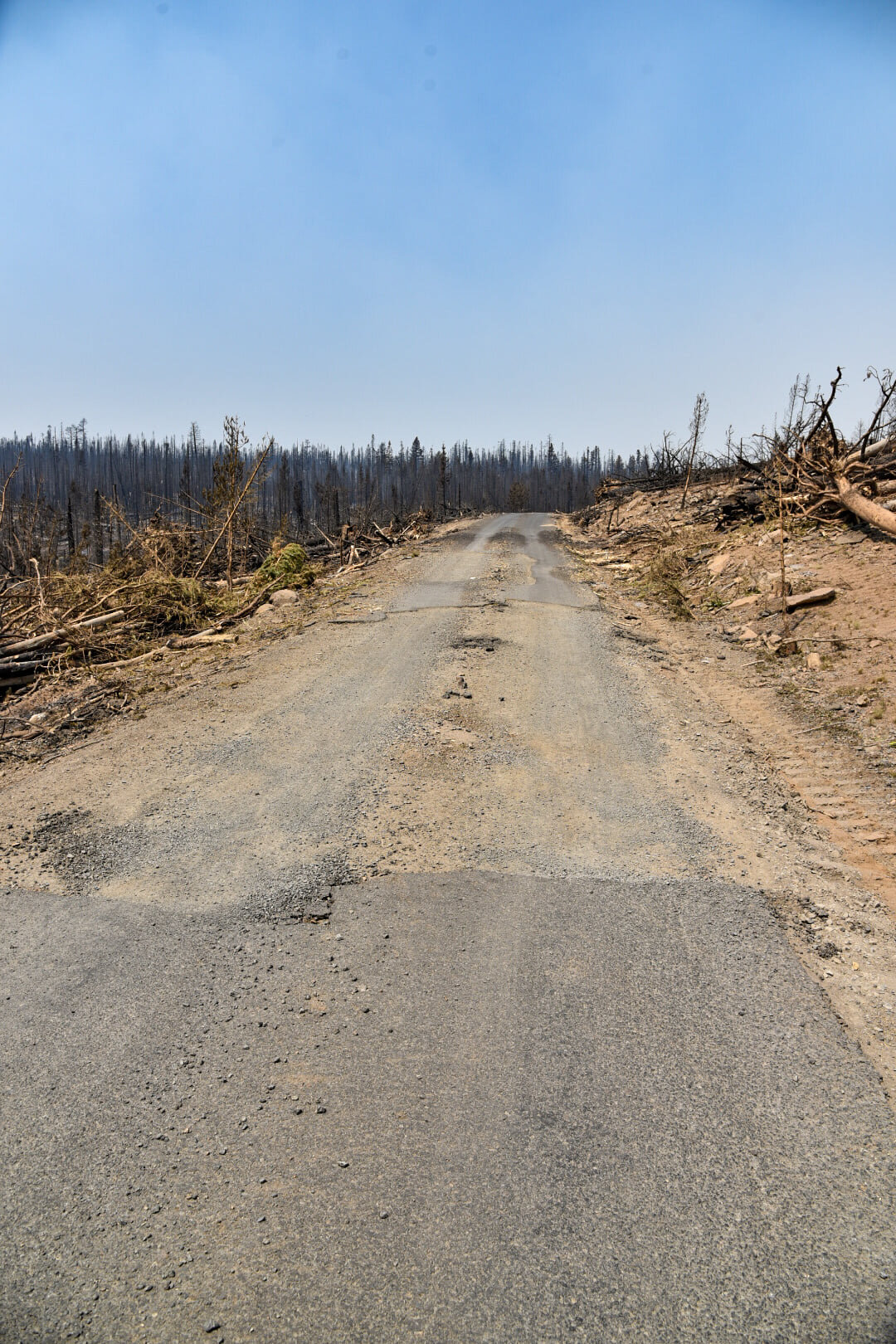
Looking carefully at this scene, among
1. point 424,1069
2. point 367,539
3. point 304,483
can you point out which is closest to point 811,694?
point 424,1069

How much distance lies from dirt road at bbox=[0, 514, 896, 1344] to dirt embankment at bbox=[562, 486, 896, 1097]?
21 centimetres

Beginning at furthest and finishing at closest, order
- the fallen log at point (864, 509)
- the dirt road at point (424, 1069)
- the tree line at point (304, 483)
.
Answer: the tree line at point (304, 483) < the fallen log at point (864, 509) < the dirt road at point (424, 1069)

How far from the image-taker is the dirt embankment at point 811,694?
11.9 ft

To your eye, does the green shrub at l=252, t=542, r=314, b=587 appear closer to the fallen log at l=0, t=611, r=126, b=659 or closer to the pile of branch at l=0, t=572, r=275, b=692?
the pile of branch at l=0, t=572, r=275, b=692

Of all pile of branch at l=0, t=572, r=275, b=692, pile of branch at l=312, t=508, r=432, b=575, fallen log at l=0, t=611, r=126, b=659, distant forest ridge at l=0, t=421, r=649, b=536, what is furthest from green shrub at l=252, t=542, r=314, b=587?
distant forest ridge at l=0, t=421, r=649, b=536

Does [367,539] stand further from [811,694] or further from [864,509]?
[811,694]

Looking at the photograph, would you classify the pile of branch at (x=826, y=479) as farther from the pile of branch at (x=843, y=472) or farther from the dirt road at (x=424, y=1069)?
the dirt road at (x=424, y=1069)

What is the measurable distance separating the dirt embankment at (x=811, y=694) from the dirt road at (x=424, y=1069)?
208 millimetres

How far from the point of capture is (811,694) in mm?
7621

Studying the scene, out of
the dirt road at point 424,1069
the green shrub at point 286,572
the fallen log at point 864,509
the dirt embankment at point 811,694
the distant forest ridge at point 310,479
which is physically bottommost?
the dirt road at point 424,1069

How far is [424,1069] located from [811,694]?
644 cm

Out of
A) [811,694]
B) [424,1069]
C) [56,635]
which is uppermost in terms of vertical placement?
[56,635]

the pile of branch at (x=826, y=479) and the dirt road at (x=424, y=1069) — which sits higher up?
the pile of branch at (x=826, y=479)

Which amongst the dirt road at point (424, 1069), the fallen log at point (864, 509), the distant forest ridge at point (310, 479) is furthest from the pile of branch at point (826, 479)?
the distant forest ridge at point (310, 479)
